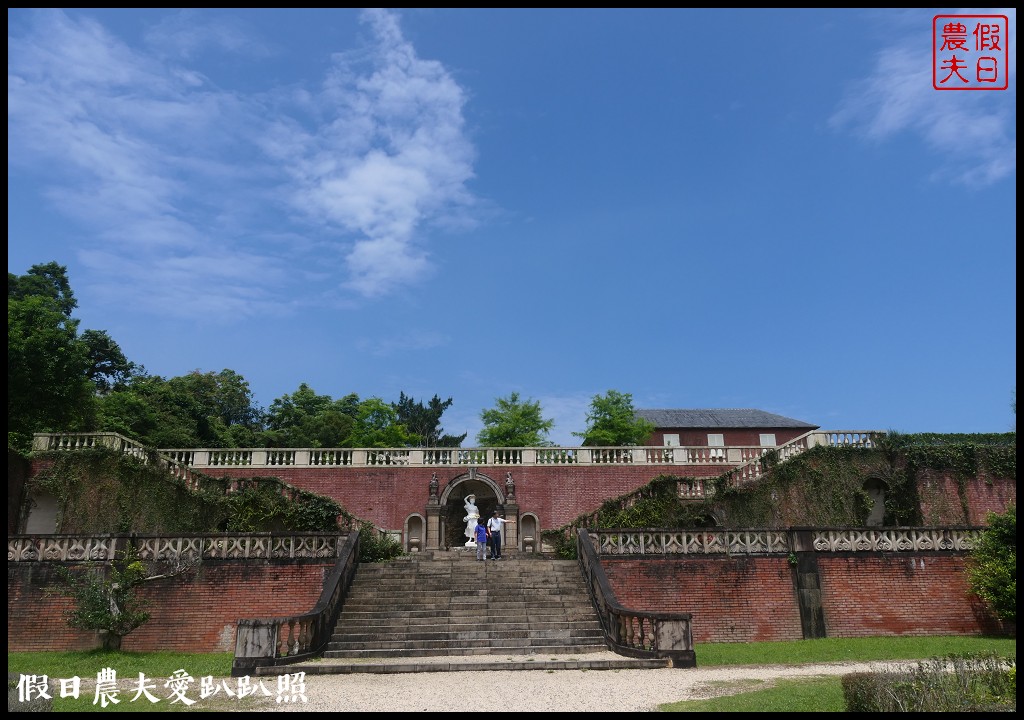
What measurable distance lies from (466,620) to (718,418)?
3784 centimetres

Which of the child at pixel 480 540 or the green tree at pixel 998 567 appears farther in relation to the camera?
the child at pixel 480 540

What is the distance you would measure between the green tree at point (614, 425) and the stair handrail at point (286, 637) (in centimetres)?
2592

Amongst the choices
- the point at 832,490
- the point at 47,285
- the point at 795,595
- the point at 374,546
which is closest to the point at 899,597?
the point at 795,595

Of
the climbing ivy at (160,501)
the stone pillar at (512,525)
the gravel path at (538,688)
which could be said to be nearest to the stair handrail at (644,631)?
the gravel path at (538,688)

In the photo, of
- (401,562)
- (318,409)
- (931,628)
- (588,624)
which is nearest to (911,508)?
(931,628)

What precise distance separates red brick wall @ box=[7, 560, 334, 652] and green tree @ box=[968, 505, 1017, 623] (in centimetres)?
1433

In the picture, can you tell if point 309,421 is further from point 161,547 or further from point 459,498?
point 161,547

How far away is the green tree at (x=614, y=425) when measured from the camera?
3912 centimetres

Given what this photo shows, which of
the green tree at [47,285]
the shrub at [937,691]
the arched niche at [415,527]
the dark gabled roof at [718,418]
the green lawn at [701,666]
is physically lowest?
Result: the green lawn at [701,666]

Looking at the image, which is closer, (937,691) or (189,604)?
(937,691)

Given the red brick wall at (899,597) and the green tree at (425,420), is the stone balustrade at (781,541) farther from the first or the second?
the green tree at (425,420)

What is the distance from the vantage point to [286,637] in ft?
41.3

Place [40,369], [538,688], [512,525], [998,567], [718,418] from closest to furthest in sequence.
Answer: [538,688] → [998,567] → [40,369] → [512,525] → [718,418]

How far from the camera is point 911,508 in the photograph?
77.3 feet
